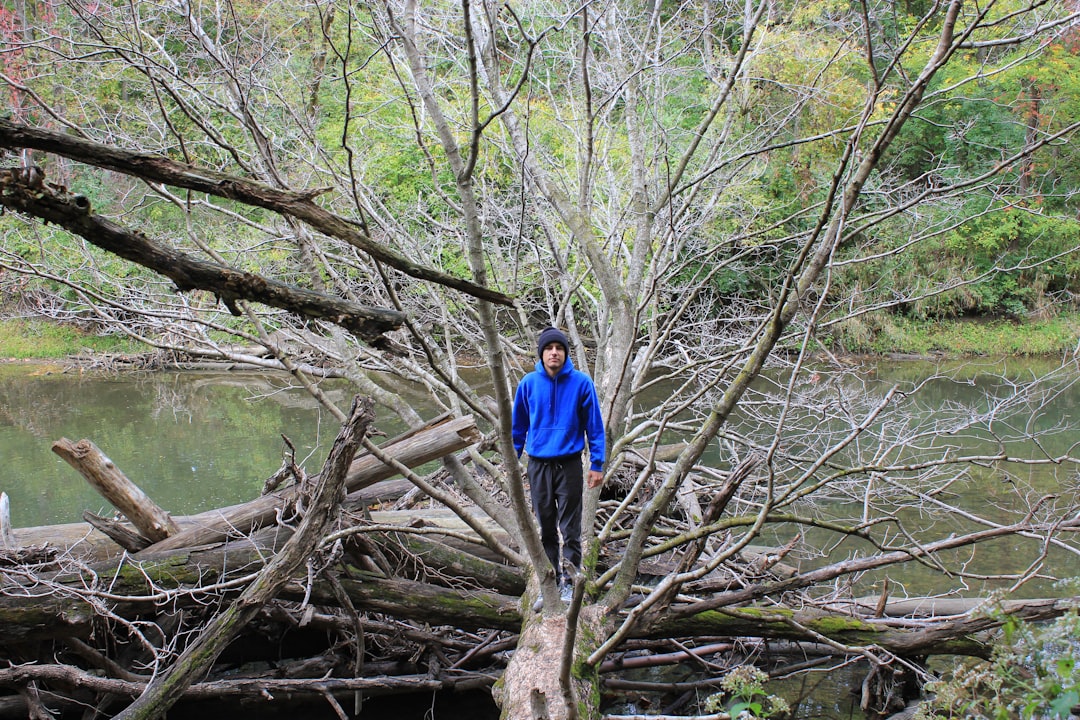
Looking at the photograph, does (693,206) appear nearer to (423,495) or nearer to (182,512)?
(423,495)

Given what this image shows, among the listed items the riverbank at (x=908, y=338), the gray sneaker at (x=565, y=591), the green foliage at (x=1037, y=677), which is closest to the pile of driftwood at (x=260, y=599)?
the gray sneaker at (x=565, y=591)

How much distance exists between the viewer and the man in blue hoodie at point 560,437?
4.01 metres

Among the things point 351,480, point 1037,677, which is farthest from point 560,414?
point 1037,677

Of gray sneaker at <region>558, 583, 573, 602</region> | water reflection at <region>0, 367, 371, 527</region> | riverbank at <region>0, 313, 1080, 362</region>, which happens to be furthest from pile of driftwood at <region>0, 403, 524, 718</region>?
riverbank at <region>0, 313, 1080, 362</region>

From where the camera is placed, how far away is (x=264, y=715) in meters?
4.50

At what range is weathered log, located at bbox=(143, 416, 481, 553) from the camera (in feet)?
13.8

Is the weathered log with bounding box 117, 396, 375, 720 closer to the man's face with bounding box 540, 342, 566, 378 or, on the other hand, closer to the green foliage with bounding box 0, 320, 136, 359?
the man's face with bounding box 540, 342, 566, 378

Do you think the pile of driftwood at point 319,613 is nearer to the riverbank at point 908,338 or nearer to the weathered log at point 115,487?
the weathered log at point 115,487

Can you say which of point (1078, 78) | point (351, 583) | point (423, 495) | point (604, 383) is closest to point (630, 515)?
point (604, 383)

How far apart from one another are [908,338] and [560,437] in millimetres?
16584

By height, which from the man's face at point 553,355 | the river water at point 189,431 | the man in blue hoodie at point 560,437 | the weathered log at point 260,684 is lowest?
the river water at point 189,431

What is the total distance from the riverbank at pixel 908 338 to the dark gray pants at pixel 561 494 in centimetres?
1486

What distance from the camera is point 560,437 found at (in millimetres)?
4004

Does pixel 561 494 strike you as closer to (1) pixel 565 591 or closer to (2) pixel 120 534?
(1) pixel 565 591
